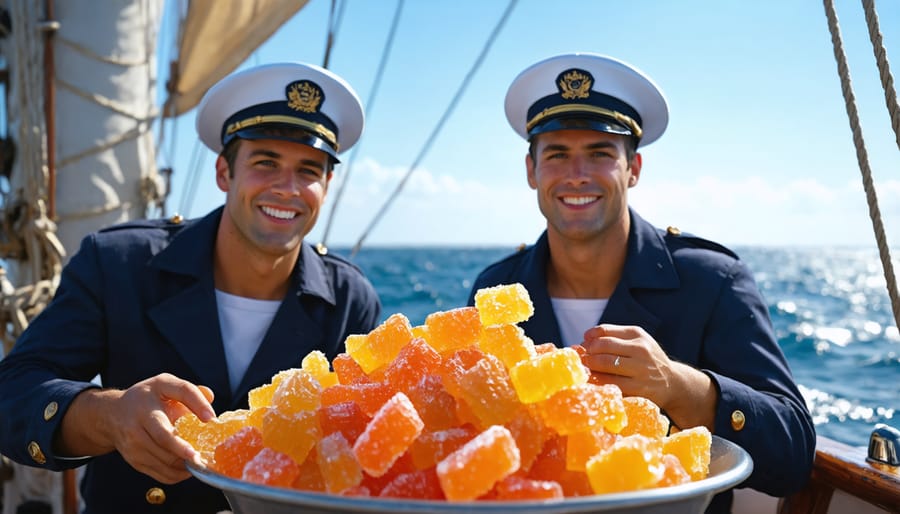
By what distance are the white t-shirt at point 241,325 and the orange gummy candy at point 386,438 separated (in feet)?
4.72

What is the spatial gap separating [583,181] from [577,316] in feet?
1.44

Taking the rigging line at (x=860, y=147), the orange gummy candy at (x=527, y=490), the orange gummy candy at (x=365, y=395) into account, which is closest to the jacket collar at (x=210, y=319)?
the orange gummy candy at (x=365, y=395)

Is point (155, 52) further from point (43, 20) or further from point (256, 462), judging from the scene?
point (256, 462)

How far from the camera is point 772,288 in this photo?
24984 millimetres

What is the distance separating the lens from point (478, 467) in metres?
0.73

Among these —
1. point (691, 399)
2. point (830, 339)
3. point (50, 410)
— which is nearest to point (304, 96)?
point (50, 410)

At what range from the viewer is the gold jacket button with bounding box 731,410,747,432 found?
1.46 metres

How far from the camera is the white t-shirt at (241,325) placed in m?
2.15

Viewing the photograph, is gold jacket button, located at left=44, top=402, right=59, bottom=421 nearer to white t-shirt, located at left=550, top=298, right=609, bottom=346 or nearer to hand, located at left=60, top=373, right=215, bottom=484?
hand, located at left=60, top=373, right=215, bottom=484

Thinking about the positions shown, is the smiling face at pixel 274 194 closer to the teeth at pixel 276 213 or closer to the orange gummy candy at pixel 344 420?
the teeth at pixel 276 213

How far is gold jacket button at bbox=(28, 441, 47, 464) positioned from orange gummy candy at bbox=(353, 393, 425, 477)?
1.14m

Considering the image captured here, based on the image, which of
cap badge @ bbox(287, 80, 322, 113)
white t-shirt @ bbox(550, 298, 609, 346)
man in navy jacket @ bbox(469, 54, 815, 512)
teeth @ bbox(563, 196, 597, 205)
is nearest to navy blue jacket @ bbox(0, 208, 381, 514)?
cap badge @ bbox(287, 80, 322, 113)

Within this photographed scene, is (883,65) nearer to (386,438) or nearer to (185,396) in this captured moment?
(386,438)

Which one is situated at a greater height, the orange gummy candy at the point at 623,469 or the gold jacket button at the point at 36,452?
the orange gummy candy at the point at 623,469
